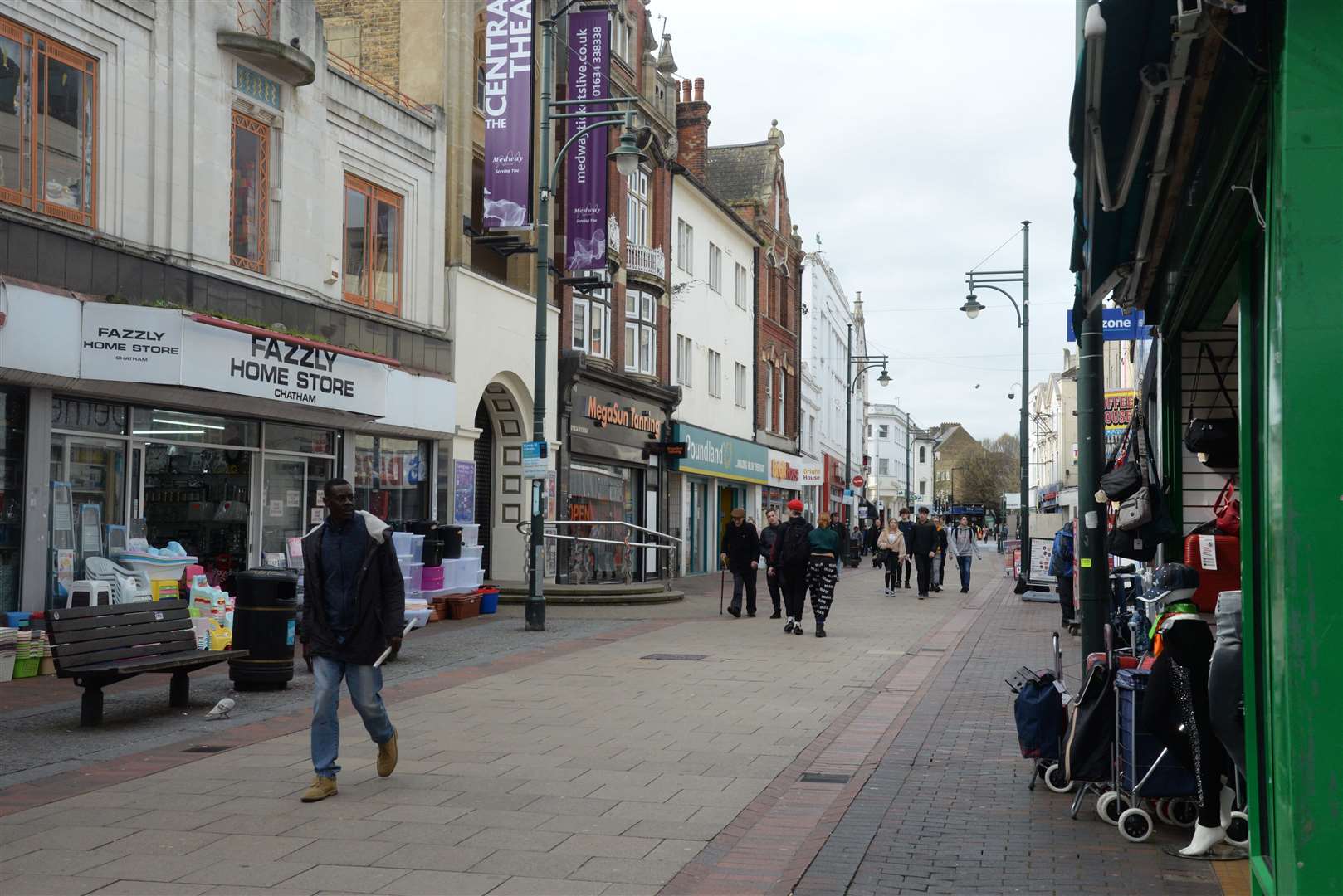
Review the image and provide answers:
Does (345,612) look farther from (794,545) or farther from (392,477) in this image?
(392,477)

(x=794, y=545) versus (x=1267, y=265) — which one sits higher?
(x=1267, y=265)

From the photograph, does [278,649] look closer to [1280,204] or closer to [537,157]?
[1280,204]

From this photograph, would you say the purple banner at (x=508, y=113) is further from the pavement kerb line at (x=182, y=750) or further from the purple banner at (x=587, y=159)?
the pavement kerb line at (x=182, y=750)

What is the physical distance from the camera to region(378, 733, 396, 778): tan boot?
7.92 meters

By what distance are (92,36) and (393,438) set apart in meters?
8.07

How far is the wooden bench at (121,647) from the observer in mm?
9641

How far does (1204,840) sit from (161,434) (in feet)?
41.7

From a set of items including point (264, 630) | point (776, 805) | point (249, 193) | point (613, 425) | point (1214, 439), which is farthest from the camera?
point (613, 425)

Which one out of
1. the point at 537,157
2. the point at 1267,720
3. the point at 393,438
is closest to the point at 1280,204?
the point at 1267,720

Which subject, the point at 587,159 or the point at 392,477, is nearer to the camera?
the point at 392,477

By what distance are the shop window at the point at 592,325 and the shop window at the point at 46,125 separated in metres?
14.2

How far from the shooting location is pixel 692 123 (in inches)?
1549

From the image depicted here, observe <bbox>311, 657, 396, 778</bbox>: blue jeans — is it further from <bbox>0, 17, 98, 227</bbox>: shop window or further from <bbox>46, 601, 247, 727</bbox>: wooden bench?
<bbox>0, 17, 98, 227</bbox>: shop window

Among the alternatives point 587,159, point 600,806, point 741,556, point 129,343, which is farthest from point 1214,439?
point 587,159
